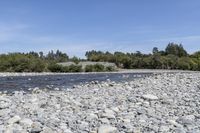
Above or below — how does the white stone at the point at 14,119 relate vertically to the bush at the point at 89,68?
below

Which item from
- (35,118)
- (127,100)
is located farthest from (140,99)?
(35,118)

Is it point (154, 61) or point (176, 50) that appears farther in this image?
point (176, 50)

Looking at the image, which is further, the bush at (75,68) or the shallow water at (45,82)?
the bush at (75,68)

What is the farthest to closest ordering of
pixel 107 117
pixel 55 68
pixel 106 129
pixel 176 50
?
pixel 176 50, pixel 55 68, pixel 107 117, pixel 106 129

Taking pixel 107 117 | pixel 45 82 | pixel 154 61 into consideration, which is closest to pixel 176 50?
pixel 154 61

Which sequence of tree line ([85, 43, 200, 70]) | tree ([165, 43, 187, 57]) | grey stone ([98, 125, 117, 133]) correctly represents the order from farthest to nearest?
tree ([165, 43, 187, 57]), tree line ([85, 43, 200, 70]), grey stone ([98, 125, 117, 133])

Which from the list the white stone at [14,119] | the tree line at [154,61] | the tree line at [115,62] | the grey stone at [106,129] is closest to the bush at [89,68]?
the tree line at [115,62]

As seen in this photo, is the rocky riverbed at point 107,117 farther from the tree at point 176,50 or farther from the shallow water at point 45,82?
the tree at point 176,50

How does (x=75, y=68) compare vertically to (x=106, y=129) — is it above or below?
above

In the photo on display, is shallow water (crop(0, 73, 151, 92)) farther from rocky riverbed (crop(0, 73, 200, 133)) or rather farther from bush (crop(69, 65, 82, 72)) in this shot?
bush (crop(69, 65, 82, 72))

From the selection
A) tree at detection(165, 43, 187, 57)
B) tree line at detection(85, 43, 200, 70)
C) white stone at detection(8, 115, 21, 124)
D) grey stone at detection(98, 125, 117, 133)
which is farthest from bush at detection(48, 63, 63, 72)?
grey stone at detection(98, 125, 117, 133)

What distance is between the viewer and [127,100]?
16.8 metres

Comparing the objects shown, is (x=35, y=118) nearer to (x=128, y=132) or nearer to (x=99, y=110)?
(x=99, y=110)

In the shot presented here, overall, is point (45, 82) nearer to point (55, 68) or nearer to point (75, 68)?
point (75, 68)
